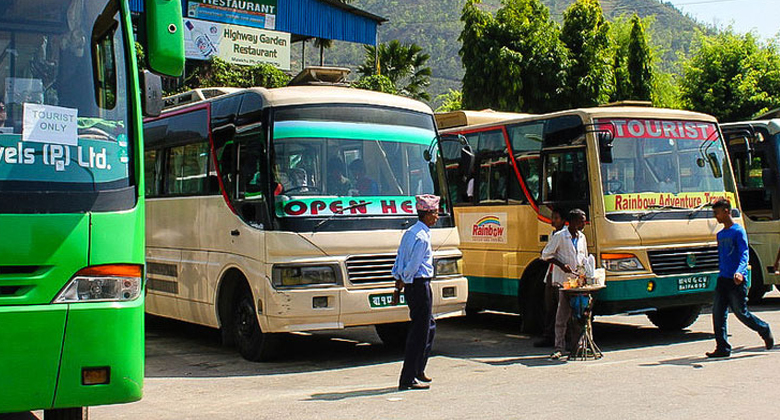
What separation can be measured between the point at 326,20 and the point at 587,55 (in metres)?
10.5

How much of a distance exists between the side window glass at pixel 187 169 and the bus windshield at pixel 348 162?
1829 millimetres

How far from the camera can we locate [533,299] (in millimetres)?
12570

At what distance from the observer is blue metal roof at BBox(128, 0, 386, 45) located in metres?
35.1

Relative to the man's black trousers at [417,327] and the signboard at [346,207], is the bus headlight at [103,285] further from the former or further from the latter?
the signboard at [346,207]

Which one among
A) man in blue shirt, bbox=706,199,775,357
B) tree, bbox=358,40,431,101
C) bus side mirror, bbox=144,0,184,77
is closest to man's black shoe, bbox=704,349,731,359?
man in blue shirt, bbox=706,199,775,357

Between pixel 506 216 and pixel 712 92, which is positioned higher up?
pixel 712 92

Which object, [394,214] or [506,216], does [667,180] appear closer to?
[506,216]

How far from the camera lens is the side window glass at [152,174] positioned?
1295cm

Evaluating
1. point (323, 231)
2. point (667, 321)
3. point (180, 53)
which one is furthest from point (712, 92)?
point (180, 53)

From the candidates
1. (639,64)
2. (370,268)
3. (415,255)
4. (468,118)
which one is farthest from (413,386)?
(639,64)

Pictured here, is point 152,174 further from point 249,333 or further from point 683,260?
point 683,260

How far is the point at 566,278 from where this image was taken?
36.3 ft

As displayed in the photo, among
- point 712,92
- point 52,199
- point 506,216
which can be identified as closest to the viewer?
point 52,199

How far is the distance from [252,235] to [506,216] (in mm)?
4145
